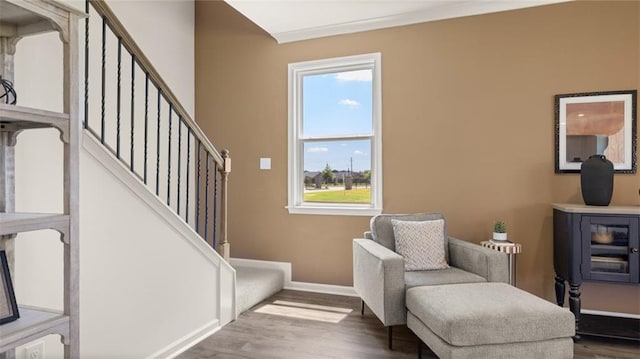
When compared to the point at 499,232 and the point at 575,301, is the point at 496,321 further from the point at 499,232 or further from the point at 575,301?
the point at 499,232

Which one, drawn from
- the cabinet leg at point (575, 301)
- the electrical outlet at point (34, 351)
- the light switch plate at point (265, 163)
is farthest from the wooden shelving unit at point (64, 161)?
the cabinet leg at point (575, 301)

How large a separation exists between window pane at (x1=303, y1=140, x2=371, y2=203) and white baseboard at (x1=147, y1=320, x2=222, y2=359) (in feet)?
5.27

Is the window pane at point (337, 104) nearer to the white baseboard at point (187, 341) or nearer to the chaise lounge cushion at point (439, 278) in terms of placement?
the chaise lounge cushion at point (439, 278)

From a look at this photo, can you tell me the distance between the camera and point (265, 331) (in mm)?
2811

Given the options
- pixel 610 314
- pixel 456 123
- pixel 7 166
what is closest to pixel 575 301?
pixel 610 314

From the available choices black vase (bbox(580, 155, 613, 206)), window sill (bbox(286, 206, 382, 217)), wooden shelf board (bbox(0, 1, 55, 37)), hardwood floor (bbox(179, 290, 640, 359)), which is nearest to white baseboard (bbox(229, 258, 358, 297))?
hardwood floor (bbox(179, 290, 640, 359))

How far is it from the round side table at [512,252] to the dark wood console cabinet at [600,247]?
1.14 ft

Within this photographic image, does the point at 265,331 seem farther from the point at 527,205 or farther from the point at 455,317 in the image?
the point at 527,205

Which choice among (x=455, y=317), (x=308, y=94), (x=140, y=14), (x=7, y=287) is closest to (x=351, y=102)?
(x=308, y=94)

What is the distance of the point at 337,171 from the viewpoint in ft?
12.6

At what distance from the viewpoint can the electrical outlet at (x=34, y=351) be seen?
171 centimetres

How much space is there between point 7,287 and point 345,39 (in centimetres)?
326

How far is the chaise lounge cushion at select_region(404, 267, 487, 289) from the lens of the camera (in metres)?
2.56

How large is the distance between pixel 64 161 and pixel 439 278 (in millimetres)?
2282
